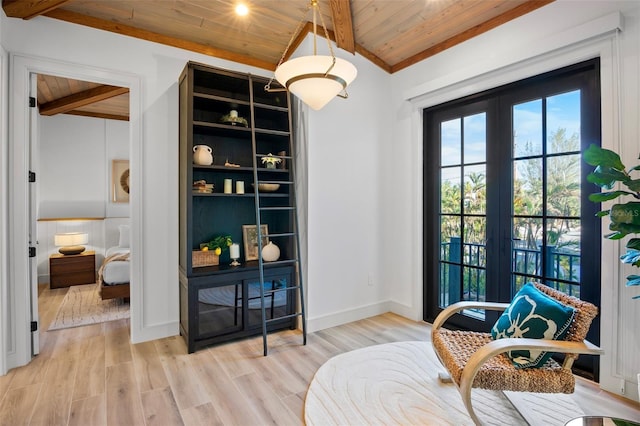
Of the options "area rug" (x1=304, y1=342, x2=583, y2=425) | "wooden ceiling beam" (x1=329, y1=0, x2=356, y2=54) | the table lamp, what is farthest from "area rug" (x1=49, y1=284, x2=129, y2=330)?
"wooden ceiling beam" (x1=329, y1=0, x2=356, y2=54)

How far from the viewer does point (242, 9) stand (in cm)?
302

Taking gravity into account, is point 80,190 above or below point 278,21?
below

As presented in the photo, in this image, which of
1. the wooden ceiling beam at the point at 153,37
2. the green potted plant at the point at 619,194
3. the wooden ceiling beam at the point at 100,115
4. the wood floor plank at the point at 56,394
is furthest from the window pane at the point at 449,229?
the wooden ceiling beam at the point at 100,115

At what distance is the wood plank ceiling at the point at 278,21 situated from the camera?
283 cm

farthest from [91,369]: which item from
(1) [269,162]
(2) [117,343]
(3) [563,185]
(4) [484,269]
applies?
(3) [563,185]

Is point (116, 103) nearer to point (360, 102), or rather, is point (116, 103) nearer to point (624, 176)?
point (360, 102)

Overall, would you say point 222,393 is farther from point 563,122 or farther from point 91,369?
point 563,122

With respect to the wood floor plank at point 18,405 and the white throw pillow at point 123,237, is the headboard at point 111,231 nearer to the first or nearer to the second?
the white throw pillow at point 123,237

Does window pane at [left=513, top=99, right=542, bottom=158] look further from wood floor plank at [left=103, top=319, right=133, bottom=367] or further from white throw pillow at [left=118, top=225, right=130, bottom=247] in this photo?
white throw pillow at [left=118, top=225, right=130, bottom=247]

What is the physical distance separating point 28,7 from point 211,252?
2.34 meters

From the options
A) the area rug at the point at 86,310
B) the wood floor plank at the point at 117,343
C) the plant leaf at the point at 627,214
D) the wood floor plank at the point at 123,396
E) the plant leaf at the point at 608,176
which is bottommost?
the wood floor plank at the point at 123,396

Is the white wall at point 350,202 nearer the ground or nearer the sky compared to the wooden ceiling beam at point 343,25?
nearer the ground

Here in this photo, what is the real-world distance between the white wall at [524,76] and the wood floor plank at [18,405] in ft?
10.9

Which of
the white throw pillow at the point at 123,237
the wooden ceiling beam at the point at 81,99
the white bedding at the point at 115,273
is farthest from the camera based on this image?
the white throw pillow at the point at 123,237
